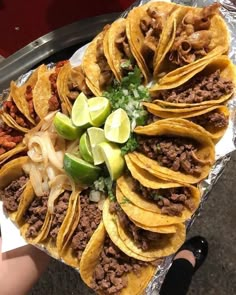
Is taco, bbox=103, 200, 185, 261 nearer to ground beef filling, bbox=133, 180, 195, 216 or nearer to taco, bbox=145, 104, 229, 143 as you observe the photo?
ground beef filling, bbox=133, 180, 195, 216

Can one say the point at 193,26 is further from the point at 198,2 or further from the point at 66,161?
the point at 66,161

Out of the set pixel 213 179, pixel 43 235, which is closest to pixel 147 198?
pixel 213 179

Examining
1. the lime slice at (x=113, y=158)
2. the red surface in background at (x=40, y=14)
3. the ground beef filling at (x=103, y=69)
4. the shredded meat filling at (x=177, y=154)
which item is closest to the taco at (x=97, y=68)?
the ground beef filling at (x=103, y=69)

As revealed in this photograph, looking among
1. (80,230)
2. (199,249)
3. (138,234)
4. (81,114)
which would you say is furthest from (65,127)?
(199,249)

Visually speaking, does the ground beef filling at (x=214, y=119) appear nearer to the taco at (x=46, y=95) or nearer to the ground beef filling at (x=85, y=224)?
the ground beef filling at (x=85, y=224)

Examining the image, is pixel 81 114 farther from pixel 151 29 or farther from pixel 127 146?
pixel 151 29

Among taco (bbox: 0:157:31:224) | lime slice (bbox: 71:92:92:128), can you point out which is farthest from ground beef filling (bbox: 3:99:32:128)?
lime slice (bbox: 71:92:92:128)

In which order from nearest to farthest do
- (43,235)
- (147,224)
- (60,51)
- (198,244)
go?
(147,224)
(43,235)
(60,51)
(198,244)

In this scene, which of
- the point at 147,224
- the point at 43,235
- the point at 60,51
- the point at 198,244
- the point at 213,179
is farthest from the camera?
the point at 198,244
